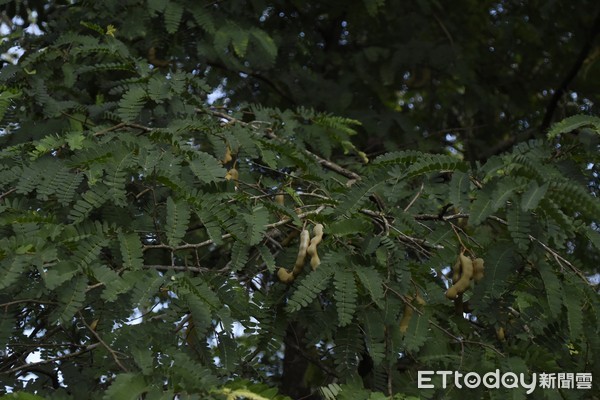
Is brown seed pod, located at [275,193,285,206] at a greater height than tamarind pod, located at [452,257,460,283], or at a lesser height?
greater

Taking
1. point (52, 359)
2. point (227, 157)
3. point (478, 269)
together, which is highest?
point (227, 157)

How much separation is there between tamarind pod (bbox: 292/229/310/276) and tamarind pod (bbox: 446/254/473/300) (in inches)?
20.5

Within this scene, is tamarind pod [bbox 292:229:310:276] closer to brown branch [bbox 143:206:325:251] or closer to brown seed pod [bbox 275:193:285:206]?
brown branch [bbox 143:206:325:251]

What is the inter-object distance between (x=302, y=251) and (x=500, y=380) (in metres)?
0.81

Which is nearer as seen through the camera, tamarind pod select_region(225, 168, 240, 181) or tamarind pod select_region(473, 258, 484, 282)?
tamarind pod select_region(473, 258, 484, 282)

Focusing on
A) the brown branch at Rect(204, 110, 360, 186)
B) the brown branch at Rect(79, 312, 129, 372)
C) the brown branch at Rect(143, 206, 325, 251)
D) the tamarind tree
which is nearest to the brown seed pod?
the tamarind tree

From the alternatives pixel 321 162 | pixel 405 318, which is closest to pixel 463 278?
pixel 405 318

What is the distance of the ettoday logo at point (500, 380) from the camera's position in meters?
3.34

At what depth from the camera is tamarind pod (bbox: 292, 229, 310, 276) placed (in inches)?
135

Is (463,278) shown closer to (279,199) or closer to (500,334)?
(500,334)

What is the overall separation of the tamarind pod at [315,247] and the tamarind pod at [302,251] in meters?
0.02

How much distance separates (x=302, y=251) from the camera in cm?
344

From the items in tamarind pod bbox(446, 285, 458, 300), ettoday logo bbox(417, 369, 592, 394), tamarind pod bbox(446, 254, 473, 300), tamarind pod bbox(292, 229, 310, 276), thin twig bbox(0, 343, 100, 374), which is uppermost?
tamarind pod bbox(292, 229, 310, 276)

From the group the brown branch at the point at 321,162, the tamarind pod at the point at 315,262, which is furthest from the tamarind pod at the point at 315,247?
the brown branch at the point at 321,162
